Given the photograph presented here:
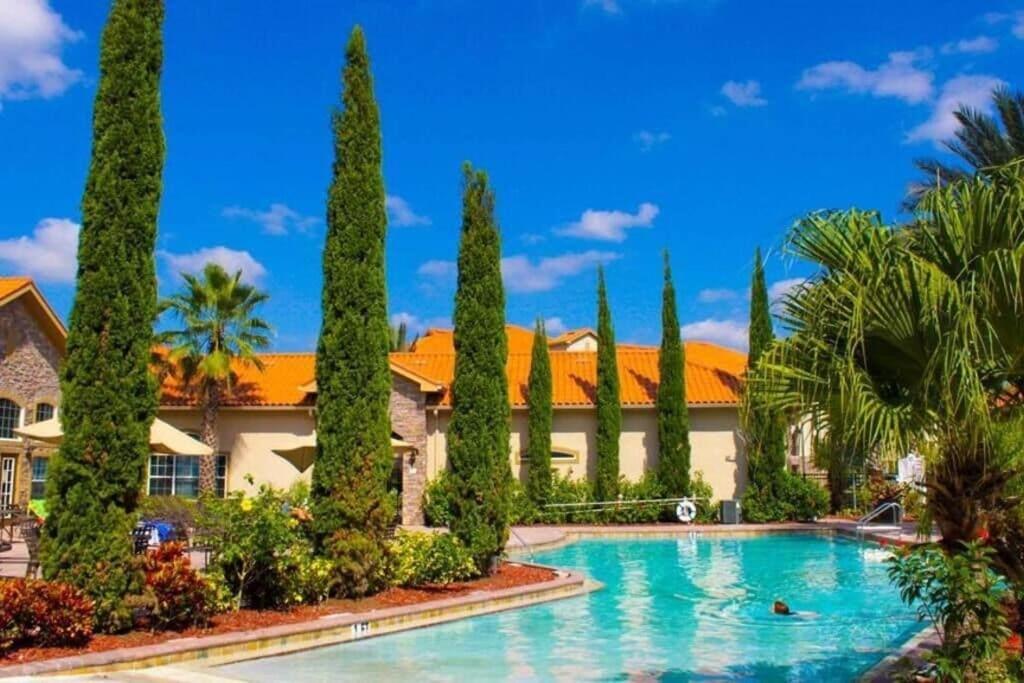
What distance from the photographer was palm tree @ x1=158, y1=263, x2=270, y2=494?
96.1 ft

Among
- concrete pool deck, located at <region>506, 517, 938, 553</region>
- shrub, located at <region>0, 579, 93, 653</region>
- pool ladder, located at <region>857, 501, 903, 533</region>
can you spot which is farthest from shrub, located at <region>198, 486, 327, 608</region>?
pool ladder, located at <region>857, 501, 903, 533</region>

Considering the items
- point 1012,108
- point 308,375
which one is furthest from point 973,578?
point 308,375

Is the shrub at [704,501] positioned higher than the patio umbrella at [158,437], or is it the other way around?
the patio umbrella at [158,437]

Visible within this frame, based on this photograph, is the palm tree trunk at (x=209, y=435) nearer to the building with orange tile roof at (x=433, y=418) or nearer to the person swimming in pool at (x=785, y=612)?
the building with orange tile roof at (x=433, y=418)

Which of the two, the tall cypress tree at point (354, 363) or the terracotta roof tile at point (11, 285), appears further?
the terracotta roof tile at point (11, 285)

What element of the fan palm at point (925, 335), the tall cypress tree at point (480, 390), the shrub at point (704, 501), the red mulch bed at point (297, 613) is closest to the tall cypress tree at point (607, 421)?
the shrub at point (704, 501)

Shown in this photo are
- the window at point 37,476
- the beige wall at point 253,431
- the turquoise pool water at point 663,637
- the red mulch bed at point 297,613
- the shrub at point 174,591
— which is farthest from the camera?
the beige wall at point 253,431

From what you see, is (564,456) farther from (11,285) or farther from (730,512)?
(11,285)

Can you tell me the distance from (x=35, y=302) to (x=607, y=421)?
1786 centimetres

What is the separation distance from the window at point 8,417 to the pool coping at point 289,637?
15.6 metres

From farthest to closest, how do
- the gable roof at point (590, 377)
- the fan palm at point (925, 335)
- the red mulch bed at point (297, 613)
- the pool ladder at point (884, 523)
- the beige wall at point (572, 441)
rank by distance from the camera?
the gable roof at point (590, 377) → the beige wall at point (572, 441) → the pool ladder at point (884, 523) → the red mulch bed at point (297, 613) → the fan palm at point (925, 335)

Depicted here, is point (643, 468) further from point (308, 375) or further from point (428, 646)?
point (428, 646)

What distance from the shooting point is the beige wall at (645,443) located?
109ft

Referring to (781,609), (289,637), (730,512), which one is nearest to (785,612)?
(781,609)
